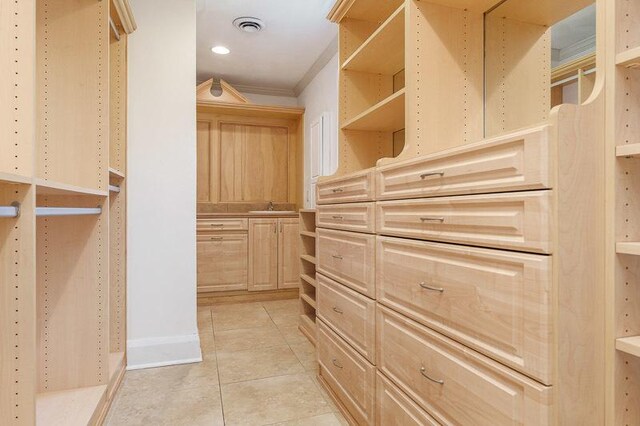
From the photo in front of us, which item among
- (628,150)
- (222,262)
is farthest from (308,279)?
(628,150)

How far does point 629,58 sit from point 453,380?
90cm

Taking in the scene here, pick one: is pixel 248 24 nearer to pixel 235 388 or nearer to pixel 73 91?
pixel 73 91

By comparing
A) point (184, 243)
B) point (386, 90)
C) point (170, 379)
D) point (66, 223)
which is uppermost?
point (386, 90)

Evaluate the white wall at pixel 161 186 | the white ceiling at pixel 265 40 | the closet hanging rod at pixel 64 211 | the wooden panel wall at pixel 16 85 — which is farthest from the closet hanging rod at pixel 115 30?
the wooden panel wall at pixel 16 85

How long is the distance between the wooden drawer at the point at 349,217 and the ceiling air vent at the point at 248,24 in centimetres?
194

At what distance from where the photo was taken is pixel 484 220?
3.12 ft

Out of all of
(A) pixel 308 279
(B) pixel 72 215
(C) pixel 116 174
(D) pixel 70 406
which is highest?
(C) pixel 116 174

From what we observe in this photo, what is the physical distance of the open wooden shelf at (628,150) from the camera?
2.55ft

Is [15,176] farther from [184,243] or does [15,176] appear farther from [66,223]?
[184,243]

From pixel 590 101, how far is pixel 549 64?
0.52 meters

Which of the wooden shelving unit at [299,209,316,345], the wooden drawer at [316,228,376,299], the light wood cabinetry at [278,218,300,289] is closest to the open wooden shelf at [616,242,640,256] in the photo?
the wooden drawer at [316,228,376,299]

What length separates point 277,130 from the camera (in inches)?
181

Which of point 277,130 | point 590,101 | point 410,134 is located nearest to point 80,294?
point 410,134

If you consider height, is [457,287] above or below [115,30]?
below
